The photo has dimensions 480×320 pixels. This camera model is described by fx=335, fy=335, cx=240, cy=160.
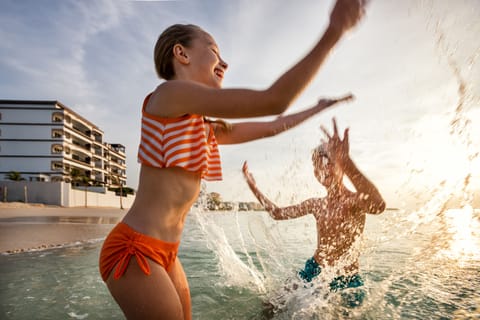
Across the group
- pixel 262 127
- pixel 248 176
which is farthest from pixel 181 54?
pixel 248 176

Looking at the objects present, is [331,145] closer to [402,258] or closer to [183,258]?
[183,258]

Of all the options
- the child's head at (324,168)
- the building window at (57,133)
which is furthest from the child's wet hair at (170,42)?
the building window at (57,133)

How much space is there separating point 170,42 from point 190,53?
0.41ft

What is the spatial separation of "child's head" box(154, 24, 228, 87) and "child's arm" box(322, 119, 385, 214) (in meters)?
1.70

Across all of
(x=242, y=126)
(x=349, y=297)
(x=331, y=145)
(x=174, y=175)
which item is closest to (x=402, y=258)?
(x=349, y=297)

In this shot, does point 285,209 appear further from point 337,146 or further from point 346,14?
point 346,14

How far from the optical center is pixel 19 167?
60.5 meters

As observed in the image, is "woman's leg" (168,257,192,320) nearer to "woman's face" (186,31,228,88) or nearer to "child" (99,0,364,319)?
"child" (99,0,364,319)

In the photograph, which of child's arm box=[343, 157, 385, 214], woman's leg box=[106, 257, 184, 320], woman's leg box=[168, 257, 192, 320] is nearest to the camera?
woman's leg box=[106, 257, 184, 320]

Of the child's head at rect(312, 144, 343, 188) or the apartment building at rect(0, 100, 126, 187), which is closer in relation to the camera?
the child's head at rect(312, 144, 343, 188)

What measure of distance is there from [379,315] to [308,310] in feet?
2.20

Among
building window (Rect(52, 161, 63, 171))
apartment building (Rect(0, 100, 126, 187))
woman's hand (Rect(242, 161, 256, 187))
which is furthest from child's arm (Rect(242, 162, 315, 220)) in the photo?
building window (Rect(52, 161, 63, 171))

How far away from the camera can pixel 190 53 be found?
1714 mm

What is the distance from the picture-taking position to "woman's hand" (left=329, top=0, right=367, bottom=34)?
1176 mm
